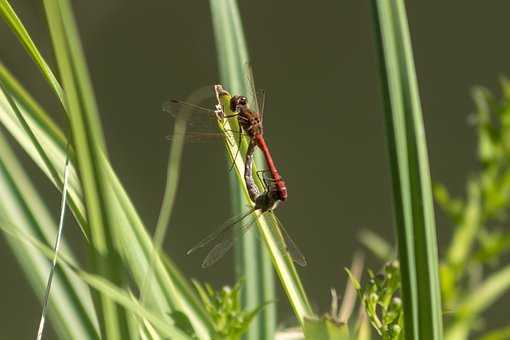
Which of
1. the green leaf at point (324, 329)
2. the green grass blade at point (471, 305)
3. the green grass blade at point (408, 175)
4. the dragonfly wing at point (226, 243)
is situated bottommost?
the green grass blade at point (471, 305)

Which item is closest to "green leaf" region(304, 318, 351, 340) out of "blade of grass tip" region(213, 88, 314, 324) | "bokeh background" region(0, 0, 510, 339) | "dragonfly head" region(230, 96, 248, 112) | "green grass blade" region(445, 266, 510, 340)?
"blade of grass tip" region(213, 88, 314, 324)

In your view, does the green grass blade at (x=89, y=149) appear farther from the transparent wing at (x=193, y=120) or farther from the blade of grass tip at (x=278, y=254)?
the transparent wing at (x=193, y=120)

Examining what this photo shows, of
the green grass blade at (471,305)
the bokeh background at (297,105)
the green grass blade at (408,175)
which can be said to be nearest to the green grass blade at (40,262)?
the green grass blade at (408,175)

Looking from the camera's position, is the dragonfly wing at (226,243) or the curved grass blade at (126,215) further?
the dragonfly wing at (226,243)

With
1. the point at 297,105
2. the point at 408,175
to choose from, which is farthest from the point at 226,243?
the point at 297,105

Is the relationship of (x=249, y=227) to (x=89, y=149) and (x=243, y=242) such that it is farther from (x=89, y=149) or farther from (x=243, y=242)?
(x=89, y=149)

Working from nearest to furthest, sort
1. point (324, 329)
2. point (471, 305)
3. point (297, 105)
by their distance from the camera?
point (324, 329) → point (471, 305) → point (297, 105)

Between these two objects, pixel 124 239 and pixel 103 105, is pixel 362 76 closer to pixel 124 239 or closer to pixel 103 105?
pixel 103 105
